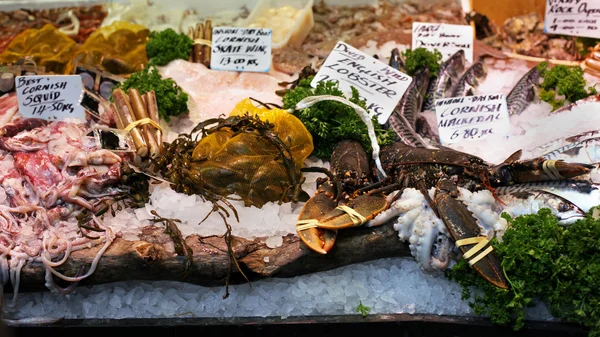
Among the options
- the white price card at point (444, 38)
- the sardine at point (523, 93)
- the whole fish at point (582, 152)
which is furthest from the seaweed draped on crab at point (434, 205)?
the white price card at point (444, 38)

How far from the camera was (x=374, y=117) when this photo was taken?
3.67 m

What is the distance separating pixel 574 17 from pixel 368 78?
6.26 feet

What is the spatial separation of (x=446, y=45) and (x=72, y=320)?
11.2ft

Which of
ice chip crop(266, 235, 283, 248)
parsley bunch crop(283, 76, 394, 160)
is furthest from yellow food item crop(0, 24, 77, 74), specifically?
ice chip crop(266, 235, 283, 248)

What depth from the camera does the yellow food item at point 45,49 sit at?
4.46 meters

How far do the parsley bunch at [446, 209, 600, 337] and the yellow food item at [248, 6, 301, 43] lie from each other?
112 inches

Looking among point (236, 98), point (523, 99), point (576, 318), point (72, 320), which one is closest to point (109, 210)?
point (72, 320)

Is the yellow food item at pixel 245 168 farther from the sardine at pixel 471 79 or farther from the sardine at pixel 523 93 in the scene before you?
the sardine at pixel 523 93

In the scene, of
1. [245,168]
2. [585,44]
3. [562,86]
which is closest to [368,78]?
[245,168]

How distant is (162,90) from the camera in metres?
3.91

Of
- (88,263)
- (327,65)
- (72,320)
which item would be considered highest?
(327,65)

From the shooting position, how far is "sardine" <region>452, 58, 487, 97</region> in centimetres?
430

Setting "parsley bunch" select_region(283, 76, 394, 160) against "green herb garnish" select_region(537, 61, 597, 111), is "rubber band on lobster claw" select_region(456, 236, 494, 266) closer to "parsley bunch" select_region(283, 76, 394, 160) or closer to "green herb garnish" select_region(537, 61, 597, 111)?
"parsley bunch" select_region(283, 76, 394, 160)

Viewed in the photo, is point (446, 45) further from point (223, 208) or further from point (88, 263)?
point (88, 263)
